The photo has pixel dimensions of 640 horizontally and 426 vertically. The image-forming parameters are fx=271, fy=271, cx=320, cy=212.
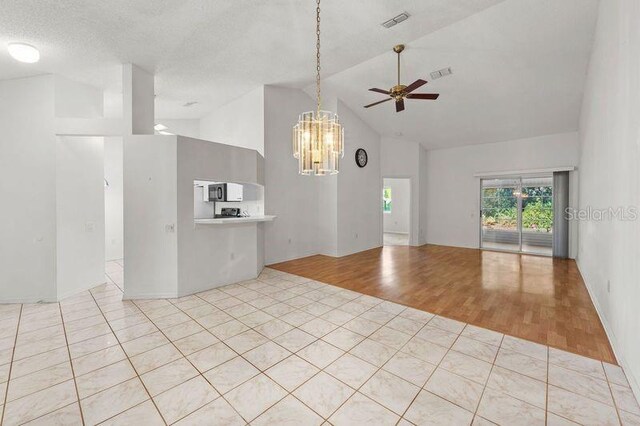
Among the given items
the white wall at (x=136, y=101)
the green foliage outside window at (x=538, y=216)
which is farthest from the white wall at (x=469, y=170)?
the white wall at (x=136, y=101)

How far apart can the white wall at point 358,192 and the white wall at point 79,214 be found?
186 inches

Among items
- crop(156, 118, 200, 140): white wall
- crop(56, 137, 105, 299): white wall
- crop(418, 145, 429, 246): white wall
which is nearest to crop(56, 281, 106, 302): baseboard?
crop(56, 137, 105, 299): white wall

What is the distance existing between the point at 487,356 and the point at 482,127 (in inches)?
238

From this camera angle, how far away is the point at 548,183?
6.87m

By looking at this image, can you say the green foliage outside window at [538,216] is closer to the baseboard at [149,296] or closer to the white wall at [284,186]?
the white wall at [284,186]

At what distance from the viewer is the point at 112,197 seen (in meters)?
6.46

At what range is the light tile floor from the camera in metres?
1.79

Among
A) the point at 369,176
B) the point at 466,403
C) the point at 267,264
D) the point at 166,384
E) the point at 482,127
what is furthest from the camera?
the point at 369,176

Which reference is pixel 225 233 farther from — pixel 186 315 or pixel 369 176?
pixel 369 176

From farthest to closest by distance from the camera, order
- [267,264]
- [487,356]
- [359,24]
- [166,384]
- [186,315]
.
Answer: [267,264] < [359,24] < [186,315] < [487,356] < [166,384]

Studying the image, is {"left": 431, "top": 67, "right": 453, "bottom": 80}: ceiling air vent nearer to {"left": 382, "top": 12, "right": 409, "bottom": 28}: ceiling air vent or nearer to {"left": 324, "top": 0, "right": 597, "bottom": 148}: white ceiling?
{"left": 324, "top": 0, "right": 597, "bottom": 148}: white ceiling

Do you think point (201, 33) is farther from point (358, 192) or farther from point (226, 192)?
point (358, 192)

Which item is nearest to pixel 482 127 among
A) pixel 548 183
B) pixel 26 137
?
pixel 548 183

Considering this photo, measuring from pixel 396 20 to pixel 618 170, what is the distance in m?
3.02
